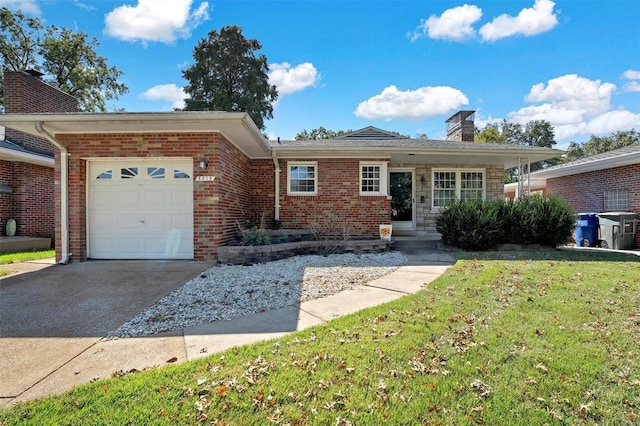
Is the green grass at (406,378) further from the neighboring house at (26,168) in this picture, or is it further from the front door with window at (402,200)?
the neighboring house at (26,168)

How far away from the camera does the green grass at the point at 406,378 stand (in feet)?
6.42

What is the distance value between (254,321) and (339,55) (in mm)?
10797

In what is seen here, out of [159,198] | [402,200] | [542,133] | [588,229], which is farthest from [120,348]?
[542,133]

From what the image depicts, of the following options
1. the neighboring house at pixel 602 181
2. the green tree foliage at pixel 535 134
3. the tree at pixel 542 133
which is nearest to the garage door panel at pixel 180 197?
the neighboring house at pixel 602 181

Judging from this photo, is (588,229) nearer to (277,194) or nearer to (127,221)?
(277,194)

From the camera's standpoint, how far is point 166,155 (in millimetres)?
6945

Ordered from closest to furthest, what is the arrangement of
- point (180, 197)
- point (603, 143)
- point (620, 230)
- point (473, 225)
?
1. point (180, 197)
2. point (473, 225)
3. point (620, 230)
4. point (603, 143)

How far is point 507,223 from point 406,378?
7934 millimetres

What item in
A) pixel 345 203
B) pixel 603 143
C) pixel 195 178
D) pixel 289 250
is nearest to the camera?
pixel 195 178

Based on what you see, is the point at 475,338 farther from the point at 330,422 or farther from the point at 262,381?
the point at 262,381

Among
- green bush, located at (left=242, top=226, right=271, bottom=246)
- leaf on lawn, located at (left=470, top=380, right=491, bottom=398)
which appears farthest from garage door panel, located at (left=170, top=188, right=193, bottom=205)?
leaf on lawn, located at (left=470, top=380, right=491, bottom=398)

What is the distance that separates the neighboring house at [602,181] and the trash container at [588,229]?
98cm

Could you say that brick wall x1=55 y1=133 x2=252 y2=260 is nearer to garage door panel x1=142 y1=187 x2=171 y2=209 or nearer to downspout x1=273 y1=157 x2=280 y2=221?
garage door panel x1=142 y1=187 x2=171 y2=209

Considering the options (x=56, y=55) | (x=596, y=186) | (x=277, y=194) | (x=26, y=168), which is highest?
(x=56, y=55)
